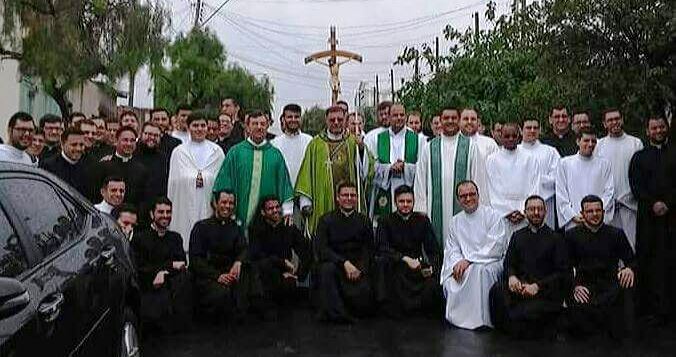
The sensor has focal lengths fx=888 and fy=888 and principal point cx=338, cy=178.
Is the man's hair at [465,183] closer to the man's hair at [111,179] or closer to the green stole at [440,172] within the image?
the green stole at [440,172]

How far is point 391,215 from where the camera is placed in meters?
8.77

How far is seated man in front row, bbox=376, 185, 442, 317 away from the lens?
27.6 feet

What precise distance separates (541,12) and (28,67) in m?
10.5

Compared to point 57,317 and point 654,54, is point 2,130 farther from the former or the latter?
point 57,317

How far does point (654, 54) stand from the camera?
11398 millimetres

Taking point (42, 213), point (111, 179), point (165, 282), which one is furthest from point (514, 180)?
point (42, 213)

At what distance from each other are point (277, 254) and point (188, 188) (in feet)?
3.70

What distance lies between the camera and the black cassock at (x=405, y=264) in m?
8.40

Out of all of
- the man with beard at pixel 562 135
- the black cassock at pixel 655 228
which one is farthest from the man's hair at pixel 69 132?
the black cassock at pixel 655 228

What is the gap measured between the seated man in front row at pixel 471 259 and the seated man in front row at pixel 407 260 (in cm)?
16

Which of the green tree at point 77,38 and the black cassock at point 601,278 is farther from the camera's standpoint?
the green tree at point 77,38

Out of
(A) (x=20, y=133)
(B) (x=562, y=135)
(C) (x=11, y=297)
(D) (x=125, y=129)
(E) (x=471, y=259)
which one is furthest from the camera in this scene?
(B) (x=562, y=135)

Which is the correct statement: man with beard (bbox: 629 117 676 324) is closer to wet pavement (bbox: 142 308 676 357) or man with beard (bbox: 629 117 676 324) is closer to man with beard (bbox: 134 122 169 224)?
wet pavement (bbox: 142 308 676 357)

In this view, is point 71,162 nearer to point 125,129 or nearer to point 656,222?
point 125,129
